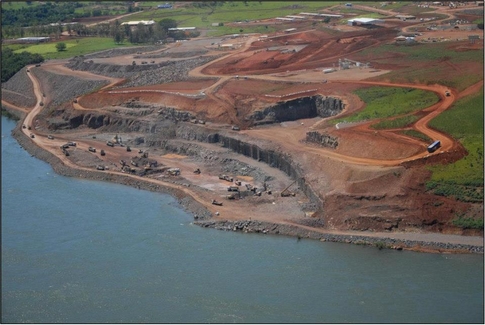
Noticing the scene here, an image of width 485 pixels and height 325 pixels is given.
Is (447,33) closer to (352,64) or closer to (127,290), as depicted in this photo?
(352,64)

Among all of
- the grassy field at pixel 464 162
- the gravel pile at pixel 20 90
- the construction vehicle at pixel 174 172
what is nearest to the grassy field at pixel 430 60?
the grassy field at pixel 464 162

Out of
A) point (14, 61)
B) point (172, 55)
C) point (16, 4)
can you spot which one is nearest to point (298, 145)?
point (172, 55)

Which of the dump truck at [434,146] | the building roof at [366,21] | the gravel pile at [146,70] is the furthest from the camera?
the building roof at [366,21]

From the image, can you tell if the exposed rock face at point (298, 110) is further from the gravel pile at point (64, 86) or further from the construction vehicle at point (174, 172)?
the gravel pile at point (64, 86)

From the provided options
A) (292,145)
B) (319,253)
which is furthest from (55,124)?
(319,253)

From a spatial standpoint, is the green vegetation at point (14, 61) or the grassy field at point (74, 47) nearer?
the green vegetation at point (14, 61)
